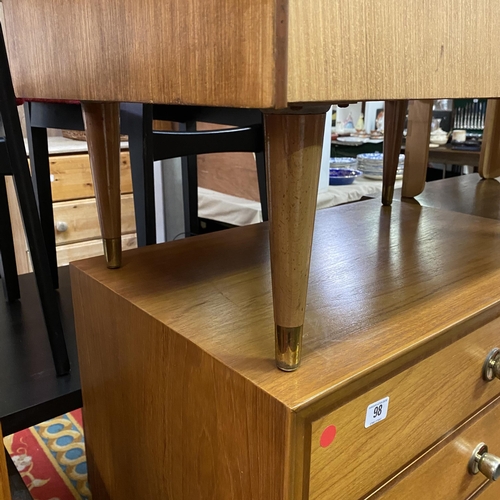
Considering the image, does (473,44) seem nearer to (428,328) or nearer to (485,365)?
(428,328)

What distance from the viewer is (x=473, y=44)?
0.41 meters

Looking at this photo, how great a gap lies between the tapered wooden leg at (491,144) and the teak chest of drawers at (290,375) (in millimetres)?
632

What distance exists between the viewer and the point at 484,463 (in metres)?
0.61

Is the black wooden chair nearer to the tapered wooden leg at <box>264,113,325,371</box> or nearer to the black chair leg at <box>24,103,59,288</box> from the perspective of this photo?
the black chair leg at <box>24,103,59,288</box>

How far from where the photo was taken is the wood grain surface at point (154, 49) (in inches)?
12.0

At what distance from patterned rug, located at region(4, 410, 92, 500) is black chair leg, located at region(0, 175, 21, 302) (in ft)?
1.27

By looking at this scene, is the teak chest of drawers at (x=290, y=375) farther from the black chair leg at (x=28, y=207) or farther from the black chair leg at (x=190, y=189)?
the black chair leg at (x=190, y=189)

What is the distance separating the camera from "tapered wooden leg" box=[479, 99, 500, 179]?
4.10 ft

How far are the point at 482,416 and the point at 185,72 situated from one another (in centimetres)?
53

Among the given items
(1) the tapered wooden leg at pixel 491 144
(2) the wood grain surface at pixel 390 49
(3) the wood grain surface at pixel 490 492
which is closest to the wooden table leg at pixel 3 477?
(2) the wood grain surface at pixel 390 49

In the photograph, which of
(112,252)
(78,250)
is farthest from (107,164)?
(78,250)

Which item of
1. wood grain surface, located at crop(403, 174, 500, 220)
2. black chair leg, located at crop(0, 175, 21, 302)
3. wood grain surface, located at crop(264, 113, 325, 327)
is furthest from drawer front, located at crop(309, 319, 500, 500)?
black chair leg, located at crop(0, 175, 21, 302)

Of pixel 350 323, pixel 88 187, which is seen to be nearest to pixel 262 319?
pixel 350 323

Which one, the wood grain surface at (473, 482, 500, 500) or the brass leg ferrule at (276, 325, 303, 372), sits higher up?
the brass leg ferrule at (276, 325, 303, 372)
